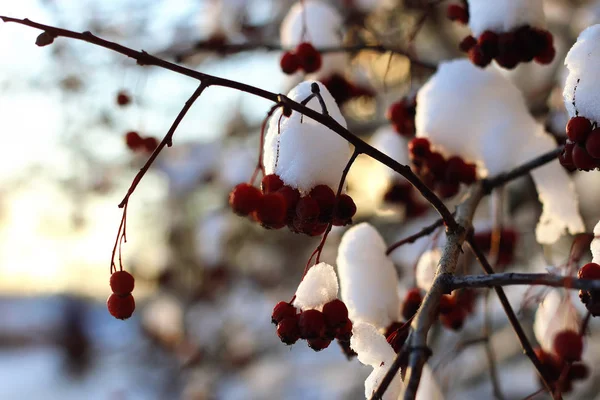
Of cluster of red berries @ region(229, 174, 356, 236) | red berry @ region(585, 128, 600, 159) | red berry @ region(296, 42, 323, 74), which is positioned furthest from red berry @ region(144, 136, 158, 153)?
red berry @ region(585, 128, 600, 159)

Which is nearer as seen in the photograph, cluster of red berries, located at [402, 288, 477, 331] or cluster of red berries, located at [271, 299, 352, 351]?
cluster of red berries, located at [271, 299, 352, 351]

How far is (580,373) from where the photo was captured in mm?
1580

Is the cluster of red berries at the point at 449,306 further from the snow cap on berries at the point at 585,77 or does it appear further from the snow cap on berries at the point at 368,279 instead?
the snow cap on berries at the point at 585,77

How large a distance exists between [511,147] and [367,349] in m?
0.79

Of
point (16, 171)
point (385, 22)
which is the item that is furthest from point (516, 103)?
point (16, 171)

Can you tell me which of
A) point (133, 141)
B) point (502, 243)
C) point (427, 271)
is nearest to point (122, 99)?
point (133, 141)

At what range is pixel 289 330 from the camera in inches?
37.8

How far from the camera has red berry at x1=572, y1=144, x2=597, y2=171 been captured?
0.92 m

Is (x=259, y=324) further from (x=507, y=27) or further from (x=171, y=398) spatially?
(x=507, y=27)

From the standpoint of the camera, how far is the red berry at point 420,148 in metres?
1.47

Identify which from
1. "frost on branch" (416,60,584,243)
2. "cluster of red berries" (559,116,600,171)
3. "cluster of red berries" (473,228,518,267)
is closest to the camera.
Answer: "cluster of red berries" (559,116,600,171)

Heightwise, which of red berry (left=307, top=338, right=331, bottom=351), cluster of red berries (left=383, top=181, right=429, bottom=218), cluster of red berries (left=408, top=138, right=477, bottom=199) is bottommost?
red berry (left=307, top=338, right=331, bottom=351)

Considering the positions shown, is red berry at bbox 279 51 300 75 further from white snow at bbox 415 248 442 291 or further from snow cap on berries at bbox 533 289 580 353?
snow cap on berries at bbox 533 289 580 353

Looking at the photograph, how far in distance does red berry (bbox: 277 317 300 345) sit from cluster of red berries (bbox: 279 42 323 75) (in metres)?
0.77
